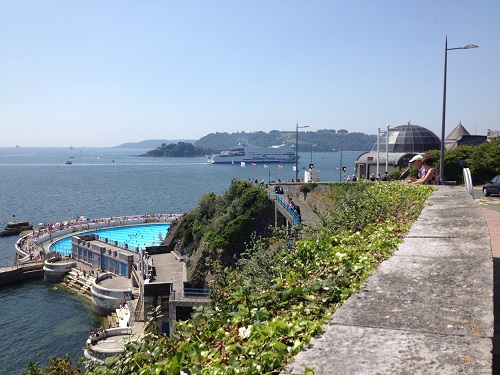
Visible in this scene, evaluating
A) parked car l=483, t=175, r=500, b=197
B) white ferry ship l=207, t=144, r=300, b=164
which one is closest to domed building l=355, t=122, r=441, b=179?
parked car l=483, t=175, r=500, b=197

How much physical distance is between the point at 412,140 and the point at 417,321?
45.1 metres

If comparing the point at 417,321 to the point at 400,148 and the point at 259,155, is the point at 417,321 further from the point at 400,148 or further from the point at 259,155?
the point at 259,155

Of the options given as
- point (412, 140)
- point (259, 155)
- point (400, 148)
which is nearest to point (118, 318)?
point (400, 148)

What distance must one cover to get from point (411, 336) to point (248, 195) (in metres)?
27.1

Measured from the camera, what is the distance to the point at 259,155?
179250 mm

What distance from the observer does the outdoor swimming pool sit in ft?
159

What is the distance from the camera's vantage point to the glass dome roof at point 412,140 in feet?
145

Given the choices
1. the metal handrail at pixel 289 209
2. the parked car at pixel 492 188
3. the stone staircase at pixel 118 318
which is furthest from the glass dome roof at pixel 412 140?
the stone staircase at pixel 118 318

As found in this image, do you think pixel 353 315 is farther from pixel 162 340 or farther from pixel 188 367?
pixel 162 340

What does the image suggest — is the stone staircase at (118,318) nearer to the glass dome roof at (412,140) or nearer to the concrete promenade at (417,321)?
the concrete promenade at (417,321)

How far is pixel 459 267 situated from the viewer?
3797 mm

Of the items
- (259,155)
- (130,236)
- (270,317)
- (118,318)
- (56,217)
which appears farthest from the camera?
(259,155)

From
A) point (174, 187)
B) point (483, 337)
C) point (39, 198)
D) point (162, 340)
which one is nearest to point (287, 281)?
point (162, 340)

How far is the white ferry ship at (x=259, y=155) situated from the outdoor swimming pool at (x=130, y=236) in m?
118
